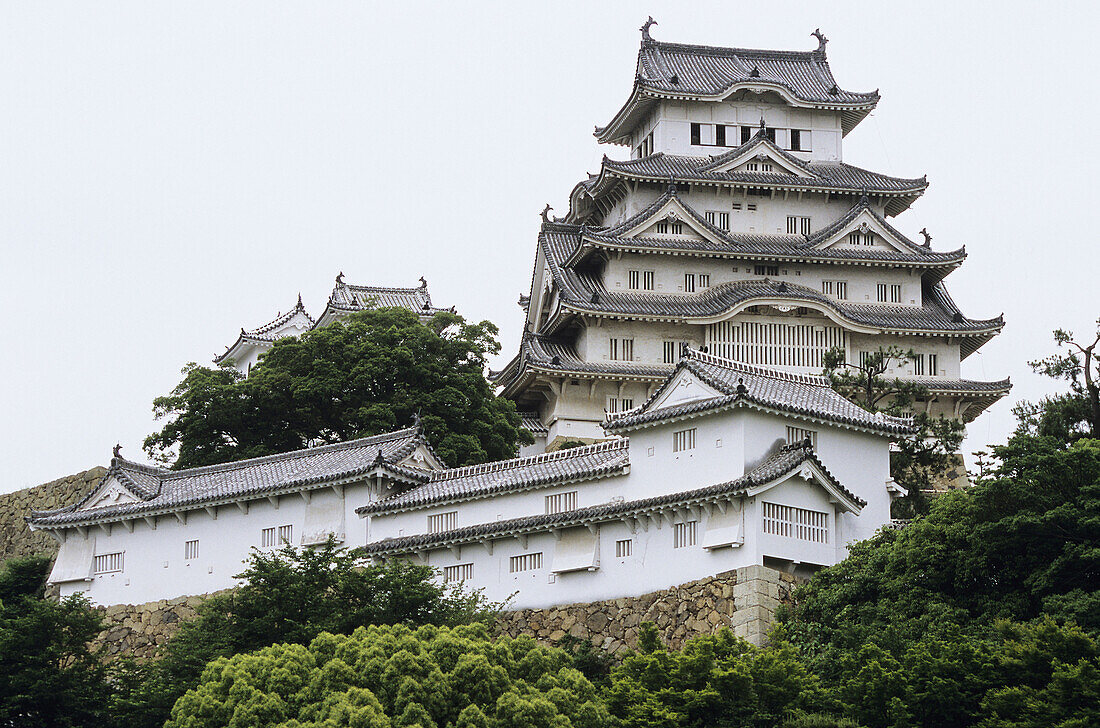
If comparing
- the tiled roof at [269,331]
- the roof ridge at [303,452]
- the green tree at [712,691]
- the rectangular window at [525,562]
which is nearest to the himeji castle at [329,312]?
the tiled roof at [269,331]

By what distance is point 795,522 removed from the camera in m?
38.8

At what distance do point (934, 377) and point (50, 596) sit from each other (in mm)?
32630

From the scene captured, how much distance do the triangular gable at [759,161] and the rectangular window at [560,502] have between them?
90.3 ft

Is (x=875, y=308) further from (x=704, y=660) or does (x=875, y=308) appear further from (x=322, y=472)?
(x=704, y=660)

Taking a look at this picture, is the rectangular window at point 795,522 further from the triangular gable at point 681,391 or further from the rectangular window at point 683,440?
the triangular gable at point 681,391

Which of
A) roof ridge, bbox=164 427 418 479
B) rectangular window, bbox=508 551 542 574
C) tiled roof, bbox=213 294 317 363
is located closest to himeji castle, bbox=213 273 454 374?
tiled roof, bbox=213 294 317 363

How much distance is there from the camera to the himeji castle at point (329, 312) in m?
77.5

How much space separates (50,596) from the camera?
4828 cm

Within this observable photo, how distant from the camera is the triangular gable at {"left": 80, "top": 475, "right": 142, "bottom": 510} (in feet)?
159

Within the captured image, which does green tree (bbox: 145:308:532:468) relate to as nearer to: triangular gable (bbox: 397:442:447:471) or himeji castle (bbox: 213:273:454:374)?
triangular gable (bbox: 397:442:447:471)

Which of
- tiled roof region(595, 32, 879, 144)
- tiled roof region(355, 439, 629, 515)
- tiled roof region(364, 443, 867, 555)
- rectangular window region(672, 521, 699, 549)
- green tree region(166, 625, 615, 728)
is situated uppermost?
tiled roof region(595, 32, 879, 144)

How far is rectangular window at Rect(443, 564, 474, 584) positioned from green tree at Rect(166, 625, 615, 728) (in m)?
9.77

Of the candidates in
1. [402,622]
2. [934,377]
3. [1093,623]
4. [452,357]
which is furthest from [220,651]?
[934,377]

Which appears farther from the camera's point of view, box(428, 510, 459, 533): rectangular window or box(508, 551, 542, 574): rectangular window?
box(428, 510, 459, 533): rectangular window
